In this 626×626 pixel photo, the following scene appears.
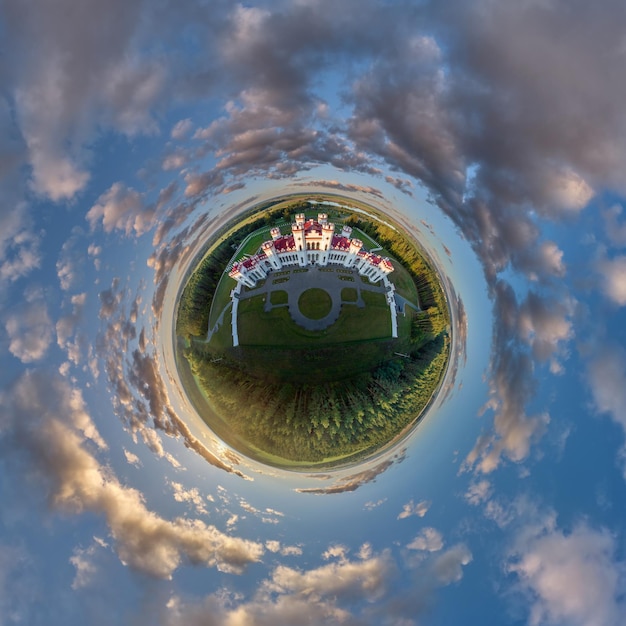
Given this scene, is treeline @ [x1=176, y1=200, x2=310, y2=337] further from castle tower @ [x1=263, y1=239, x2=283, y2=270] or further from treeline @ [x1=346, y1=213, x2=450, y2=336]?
treeline @ [x1=346, y1=213, x2=450, y2=336]

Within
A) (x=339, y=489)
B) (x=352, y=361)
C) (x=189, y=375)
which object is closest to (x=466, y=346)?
(x=352, y=361)

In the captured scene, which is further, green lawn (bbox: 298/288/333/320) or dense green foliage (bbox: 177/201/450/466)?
green lawn (bbox: 298/288/333/320)

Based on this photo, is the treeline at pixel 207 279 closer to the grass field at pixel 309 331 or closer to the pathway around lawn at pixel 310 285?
the pathway around lawn at pixel 310 285

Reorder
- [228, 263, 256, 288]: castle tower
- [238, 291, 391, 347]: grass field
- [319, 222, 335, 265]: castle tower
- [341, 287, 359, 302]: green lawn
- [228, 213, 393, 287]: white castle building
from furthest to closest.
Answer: [341, 287, 359, 302]: green lawn, [238, 291, 391, 347]: grass field, [228, 263, 256, 288]: castle tower, [228, 213, 393, 287]: white castle building, [319, 222, 335, 265]: castle tower

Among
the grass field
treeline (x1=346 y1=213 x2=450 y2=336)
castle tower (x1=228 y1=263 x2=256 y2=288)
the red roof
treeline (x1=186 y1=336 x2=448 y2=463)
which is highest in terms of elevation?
treeline (x1=346 y1=213 x2=450 y2=336)

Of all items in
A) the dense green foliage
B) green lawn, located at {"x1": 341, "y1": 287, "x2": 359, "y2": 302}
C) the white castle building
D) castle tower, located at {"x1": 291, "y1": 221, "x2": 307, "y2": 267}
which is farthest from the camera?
green lawn, located at {"x1": 341, "y1": 287, "x2": 359, "y2": 302}

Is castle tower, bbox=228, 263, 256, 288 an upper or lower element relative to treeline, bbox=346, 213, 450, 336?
lower

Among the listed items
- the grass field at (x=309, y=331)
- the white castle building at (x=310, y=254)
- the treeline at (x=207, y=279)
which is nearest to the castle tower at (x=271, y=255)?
the white castle building at (x=310, y=254)

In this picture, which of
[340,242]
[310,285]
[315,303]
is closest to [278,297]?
[310,285]

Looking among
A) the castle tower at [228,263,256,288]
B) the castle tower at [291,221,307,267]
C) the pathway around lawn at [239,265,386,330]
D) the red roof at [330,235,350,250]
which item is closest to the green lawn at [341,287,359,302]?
the pathway around lawn at [239,265,386,330]

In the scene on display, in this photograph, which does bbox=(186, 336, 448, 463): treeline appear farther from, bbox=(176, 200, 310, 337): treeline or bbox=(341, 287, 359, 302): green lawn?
bbox=(341, 287, 359, 302): green lawn
